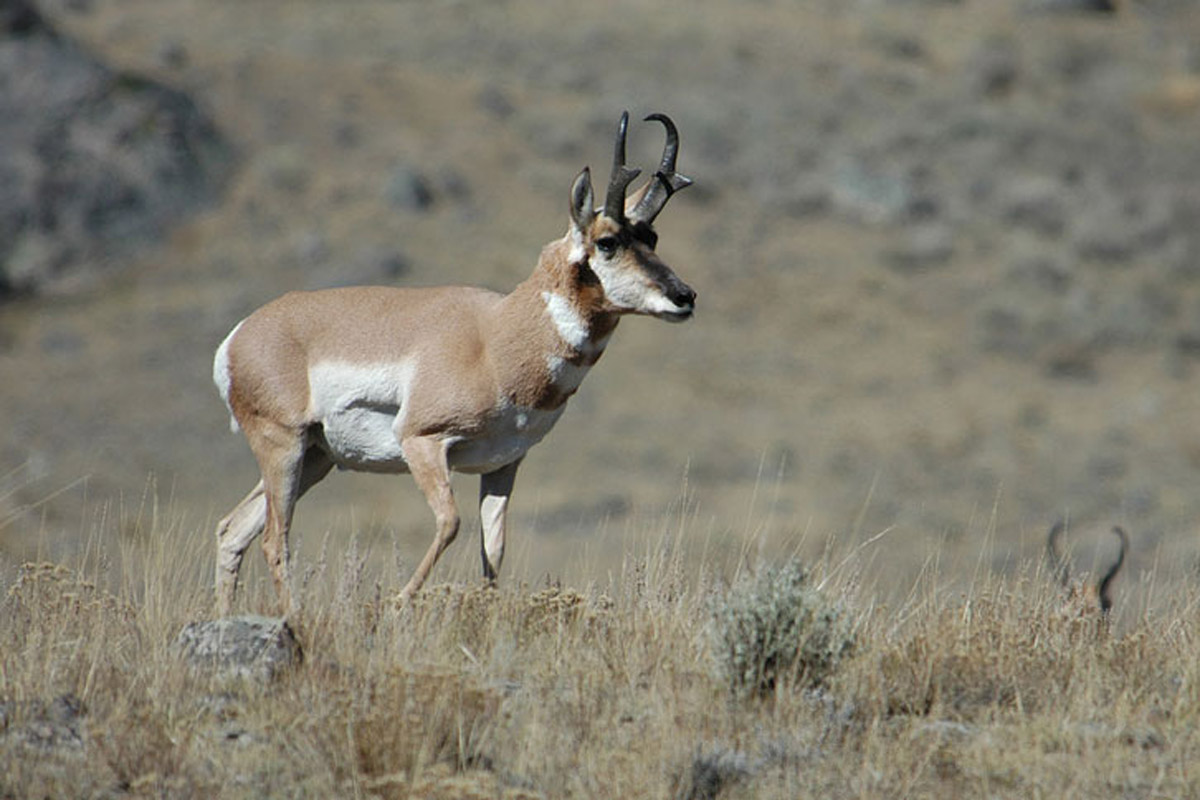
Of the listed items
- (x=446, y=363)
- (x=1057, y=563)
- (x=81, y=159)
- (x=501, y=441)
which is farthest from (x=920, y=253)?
(x=446, y=363)

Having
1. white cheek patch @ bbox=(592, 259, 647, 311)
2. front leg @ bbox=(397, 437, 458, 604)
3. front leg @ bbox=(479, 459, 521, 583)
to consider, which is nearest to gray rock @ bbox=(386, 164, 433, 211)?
front leg @ bbox=(479, 459, 521, 583)

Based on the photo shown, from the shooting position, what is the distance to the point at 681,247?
36406mm

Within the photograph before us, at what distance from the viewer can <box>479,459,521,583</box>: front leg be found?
858 cm

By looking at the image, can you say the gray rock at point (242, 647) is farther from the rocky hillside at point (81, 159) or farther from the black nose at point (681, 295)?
the rocky hillside at point (81, 159)

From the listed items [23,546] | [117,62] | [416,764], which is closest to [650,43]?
[117,62]

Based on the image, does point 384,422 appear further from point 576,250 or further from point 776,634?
point 776,634

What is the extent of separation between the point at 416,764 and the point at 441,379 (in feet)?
9.02

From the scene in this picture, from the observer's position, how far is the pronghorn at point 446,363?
8.21m

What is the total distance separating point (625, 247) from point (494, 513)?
1633mm

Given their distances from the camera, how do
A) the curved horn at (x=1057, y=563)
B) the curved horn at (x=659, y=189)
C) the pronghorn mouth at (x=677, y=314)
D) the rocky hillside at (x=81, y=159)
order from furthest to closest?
the rocky hillside at (x=81, y=159)
the curved horn at (x=1057, y=563)
the curved horn at (x=659, y=189)
the pronghorn mouth at (x=677, y=314)

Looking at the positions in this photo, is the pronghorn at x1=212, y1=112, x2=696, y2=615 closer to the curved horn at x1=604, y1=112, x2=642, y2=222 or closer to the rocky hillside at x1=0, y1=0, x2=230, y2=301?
the curved horn at x1=604, y1=112, x2=642, y2=222

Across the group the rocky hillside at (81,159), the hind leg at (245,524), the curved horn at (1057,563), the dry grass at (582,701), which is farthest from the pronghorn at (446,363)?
the rocky hillside at (81,159)

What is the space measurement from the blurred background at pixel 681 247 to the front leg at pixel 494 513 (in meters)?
13.6

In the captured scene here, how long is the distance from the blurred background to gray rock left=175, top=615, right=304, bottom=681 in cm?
1528
